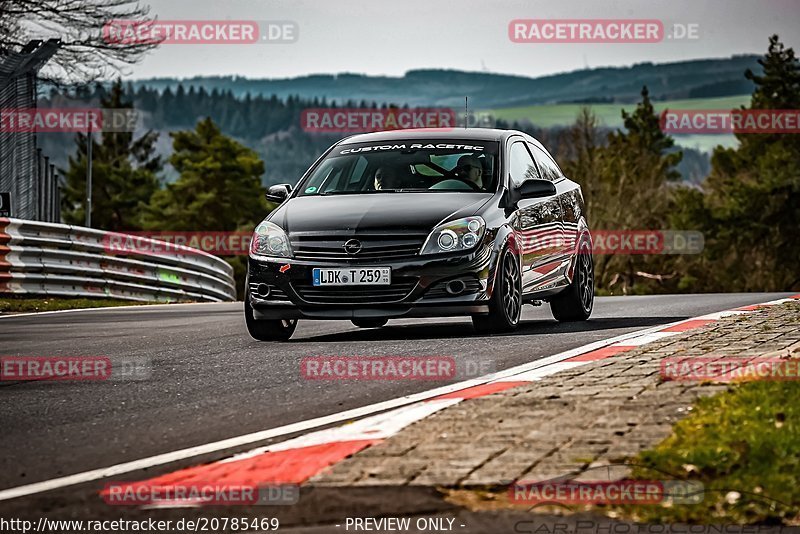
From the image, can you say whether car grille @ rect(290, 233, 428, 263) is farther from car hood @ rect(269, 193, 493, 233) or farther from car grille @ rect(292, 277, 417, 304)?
car grille @ rect(292, 277, 417, 304)

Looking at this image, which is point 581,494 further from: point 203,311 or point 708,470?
point 203,311

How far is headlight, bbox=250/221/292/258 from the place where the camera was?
1133cm

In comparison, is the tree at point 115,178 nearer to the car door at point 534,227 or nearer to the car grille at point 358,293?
the car door at point 534,227

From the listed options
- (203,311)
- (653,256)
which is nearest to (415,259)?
(203,311)

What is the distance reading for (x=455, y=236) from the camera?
11.2m

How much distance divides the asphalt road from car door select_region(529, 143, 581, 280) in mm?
632

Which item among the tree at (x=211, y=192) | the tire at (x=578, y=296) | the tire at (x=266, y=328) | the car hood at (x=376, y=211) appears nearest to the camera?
the car hood at (x=376, y=211)

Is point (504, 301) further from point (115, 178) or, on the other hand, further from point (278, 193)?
point (115, 178)

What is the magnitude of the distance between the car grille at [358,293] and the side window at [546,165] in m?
2.96

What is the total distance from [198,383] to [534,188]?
167 inches

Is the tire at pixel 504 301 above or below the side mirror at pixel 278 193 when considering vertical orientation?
below

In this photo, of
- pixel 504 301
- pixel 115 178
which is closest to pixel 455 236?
pixel 504 301

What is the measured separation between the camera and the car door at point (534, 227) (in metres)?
12.2

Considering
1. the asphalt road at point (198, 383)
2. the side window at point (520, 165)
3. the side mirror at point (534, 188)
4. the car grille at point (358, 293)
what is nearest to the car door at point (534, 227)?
the side window at point (520, 165)
